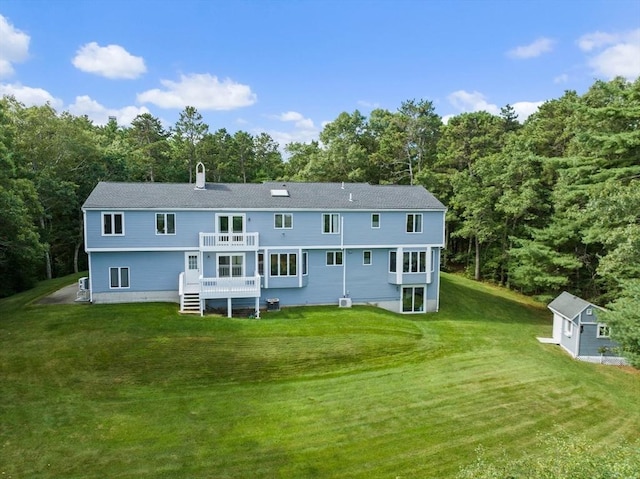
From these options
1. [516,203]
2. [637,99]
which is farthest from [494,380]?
[516,203]

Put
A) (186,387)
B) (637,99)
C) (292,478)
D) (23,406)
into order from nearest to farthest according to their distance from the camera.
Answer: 1. (292,478)
2. (23,406)
3. (186,387)
4. (637,99)

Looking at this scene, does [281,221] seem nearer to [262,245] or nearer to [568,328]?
[262,245]

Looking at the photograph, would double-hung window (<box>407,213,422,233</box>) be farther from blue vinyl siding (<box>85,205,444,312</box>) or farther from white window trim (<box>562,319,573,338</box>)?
white window trim (<box>562,319,573,338</box>)

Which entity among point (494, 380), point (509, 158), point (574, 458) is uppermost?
point (509, 158)

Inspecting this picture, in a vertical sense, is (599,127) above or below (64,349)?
above

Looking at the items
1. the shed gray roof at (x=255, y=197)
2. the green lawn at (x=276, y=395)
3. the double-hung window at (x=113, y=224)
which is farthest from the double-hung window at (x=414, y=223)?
the double-hung window at (x=113, y=224)

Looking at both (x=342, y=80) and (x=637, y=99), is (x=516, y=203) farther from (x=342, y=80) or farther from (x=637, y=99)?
(x=342, y=80)

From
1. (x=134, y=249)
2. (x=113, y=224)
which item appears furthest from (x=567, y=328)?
(x=113, y=224)
